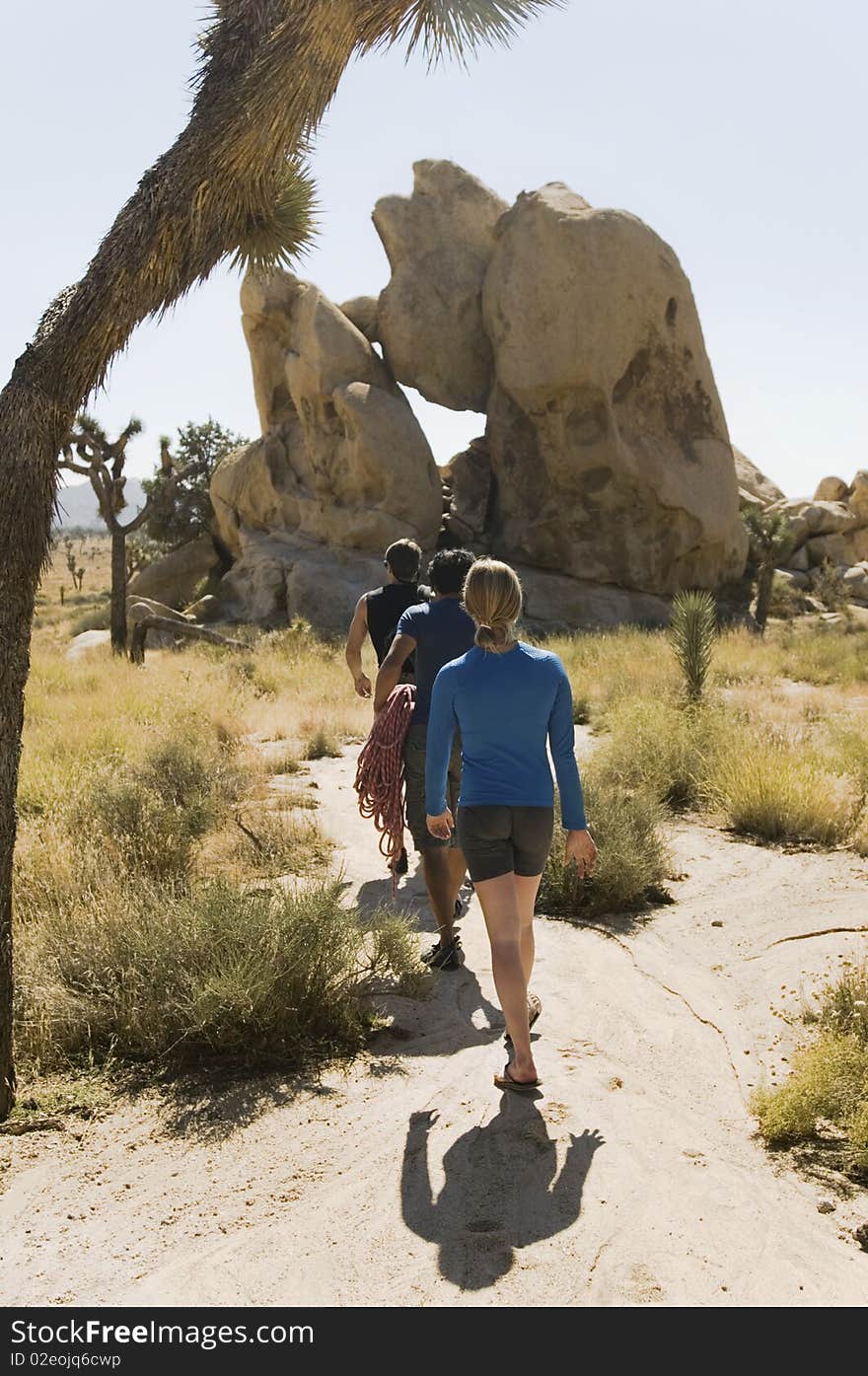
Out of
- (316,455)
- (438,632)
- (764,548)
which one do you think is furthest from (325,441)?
(438,632)

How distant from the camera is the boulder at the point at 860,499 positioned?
3032cm

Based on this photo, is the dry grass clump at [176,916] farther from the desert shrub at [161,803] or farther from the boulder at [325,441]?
the boulder at [325,441]

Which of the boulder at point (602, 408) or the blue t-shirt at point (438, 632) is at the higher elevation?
the boulder at point (602, 408)

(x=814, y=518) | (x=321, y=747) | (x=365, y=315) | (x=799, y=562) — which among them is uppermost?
(x=365, y=315)

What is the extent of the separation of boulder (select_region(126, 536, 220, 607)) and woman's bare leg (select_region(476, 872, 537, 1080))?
24.4 m

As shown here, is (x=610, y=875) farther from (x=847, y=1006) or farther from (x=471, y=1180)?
(x=471, y=1180)

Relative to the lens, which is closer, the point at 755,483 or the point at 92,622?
the point at 92,622

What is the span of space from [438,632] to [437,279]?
19746 millimetres

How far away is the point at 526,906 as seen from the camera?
4.18 m

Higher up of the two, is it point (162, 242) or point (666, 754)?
point (162, 242)

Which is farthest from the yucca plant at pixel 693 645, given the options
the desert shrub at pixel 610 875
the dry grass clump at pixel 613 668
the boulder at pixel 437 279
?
the boulder at pixel 437 279

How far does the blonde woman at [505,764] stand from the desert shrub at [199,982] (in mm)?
1001

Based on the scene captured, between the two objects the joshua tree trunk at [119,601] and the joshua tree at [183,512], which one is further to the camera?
the joshua tree at [183,512]

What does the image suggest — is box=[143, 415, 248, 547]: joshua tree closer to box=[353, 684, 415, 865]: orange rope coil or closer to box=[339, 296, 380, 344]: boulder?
Answer: box=[339, 296, 380, 344]: boulder
